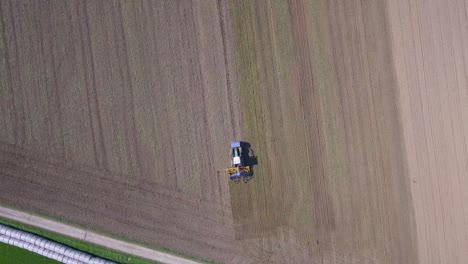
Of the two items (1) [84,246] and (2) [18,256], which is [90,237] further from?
(2) [18,256]

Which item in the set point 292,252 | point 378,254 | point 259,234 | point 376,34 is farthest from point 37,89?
point 378,254

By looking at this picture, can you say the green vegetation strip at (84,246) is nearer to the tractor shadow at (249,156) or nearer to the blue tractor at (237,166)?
the blue tractor at (237,166)

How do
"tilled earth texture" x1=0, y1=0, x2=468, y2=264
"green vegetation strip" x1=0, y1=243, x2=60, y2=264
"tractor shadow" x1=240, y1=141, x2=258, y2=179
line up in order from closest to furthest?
"tilled earth texture" x1=0, y1=0, x2=468, y2=264
"tractor shadow" x1=240, y1=141, x2=258, y2=179
"green vegetation strip" x1=0, y1=243, x2=60, y2=264

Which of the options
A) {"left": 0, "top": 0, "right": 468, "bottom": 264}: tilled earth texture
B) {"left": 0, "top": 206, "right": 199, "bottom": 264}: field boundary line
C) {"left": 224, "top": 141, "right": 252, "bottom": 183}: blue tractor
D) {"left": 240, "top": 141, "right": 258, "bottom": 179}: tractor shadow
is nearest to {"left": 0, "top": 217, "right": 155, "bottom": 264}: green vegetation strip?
{"left": 0, "top": 206, "right": 199, "bottom": 264}: field boundary line

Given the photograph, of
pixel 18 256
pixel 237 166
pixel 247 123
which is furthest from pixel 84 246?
pixel 247 123

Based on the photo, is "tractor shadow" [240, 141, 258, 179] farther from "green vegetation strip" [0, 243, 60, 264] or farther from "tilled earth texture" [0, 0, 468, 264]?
"green vegetation strip" [0, 243, 60, 264]

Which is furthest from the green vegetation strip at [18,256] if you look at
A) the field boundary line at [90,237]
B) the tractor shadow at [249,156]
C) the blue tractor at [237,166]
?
the tractor shadow at [249,156]
